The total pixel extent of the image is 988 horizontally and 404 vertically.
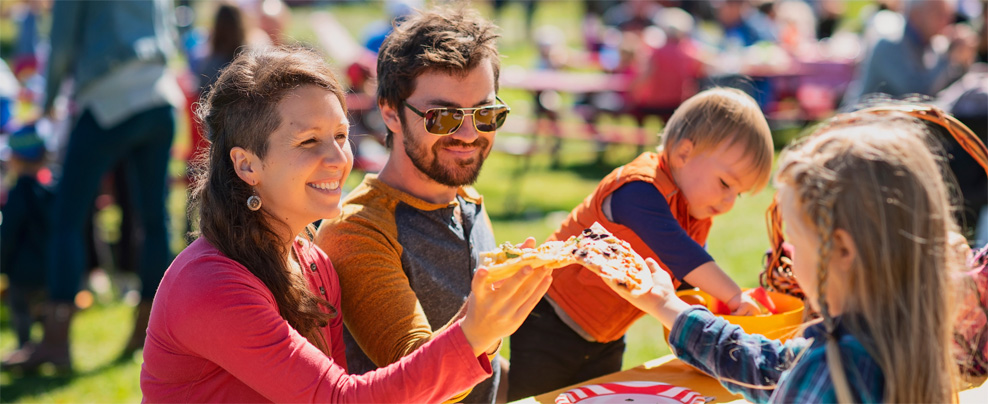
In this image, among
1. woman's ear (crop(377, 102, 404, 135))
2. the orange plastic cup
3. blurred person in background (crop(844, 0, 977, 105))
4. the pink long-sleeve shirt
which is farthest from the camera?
blurred person in background (crop(844, 0, 977, 105))

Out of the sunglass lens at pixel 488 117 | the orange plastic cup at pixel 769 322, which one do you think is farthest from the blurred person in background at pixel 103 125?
the orange plastic cup at pixel 769 322

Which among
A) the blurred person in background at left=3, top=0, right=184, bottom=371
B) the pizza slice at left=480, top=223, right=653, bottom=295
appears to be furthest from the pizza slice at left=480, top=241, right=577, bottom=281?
the blurred person in background at left=3, top=0, right=184, bottom=371

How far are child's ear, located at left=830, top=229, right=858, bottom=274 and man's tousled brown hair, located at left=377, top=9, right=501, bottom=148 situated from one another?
3.94 feet

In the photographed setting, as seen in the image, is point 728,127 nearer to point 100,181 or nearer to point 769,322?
point 769,322

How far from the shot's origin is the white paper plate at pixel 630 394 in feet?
6.86

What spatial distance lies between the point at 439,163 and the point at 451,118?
0.13 metres

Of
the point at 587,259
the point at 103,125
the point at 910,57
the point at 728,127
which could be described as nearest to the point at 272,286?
the point at 587,259

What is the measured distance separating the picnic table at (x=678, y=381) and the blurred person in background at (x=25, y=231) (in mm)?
4224

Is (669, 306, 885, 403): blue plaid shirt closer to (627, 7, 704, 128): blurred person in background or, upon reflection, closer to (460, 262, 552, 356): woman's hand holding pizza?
(460, 262, 552, 356): woman's hand holding pizza

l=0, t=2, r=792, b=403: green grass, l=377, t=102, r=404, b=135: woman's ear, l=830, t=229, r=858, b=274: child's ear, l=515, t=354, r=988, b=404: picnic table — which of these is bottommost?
l=0, t=2, r=792, b=403: green grass

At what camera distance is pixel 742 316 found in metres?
2.28

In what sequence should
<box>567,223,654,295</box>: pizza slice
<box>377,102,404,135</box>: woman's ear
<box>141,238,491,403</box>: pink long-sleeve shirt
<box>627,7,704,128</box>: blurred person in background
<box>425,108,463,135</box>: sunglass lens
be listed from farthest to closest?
<box>627,7,704,128</box>: blurred person in background, <box>377,102,404,135</box>: woman's ear, <box>425,108,463,135</box>: sunglass lens, <box>567,223,654,295</box>: pizza slice, <box>141,238,491,403</box>: pink long-sleeve shirt

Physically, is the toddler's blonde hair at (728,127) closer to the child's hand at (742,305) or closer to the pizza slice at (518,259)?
the child's hand at (742,305)

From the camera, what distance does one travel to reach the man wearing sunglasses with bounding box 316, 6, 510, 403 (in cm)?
227
